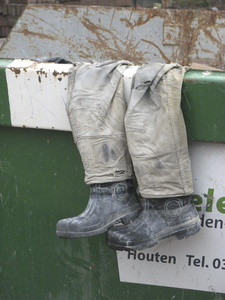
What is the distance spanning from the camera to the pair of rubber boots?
1.23 meters

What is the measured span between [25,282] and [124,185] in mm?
691

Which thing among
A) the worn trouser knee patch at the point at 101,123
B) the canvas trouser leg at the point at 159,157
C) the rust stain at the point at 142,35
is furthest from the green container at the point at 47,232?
the rust stain at the point at 142,35

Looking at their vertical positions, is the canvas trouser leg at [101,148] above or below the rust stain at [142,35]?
below

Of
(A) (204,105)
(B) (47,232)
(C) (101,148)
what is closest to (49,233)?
(B) (47,232)

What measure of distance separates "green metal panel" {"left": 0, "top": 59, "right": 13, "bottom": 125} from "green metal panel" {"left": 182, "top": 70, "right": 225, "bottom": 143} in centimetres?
66

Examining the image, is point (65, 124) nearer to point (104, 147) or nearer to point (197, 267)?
point (104, 147)

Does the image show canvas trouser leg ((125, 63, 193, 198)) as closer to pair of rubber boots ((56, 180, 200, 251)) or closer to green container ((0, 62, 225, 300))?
pair of rubber boots ((56, 180, 200, 251))

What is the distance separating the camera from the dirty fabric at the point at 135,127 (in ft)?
3.92

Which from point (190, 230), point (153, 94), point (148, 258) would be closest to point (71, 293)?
point (148, 258)

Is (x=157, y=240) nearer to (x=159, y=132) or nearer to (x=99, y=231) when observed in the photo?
(x=99, y=231)

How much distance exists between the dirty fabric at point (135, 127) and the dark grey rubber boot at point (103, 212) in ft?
0.12

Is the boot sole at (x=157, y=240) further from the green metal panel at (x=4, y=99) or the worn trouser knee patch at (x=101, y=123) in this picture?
the green metal panel at (x=4, y=99)

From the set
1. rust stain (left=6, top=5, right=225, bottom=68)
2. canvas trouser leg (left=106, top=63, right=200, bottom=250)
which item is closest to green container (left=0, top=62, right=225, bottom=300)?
canvas trouser leg (left=106, top=63, right=200, bottom=250)

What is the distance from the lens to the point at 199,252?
1385 mm
